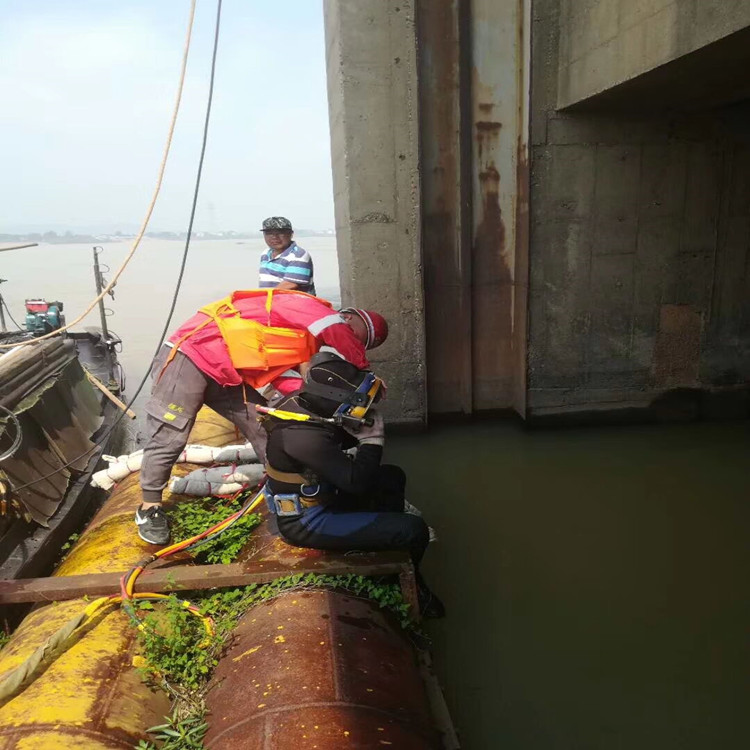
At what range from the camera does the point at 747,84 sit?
570 cm

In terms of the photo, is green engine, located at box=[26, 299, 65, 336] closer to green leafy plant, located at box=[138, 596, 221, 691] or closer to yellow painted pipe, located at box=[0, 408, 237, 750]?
yellow painted pipe, located at box=[0, 408, 237, 750]

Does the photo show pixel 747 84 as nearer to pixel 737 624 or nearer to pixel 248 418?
pixel 737 624

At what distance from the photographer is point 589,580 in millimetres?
4664

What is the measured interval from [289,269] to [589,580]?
149 inches

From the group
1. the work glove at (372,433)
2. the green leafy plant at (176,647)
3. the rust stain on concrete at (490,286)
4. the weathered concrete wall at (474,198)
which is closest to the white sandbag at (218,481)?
the green leafy plant at (176,647)

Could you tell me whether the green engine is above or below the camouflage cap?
below

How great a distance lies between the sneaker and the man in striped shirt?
8.30 feet

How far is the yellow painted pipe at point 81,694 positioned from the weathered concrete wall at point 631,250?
586cm

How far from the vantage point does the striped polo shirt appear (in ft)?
18.3

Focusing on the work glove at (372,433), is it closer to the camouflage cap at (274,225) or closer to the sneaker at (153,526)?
the sneaker at (153,526)

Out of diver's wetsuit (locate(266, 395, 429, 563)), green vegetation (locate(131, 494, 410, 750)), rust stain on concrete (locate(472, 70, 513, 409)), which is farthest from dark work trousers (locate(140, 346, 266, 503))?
rust stain on concrete (locate(472, 70, 513, 409))

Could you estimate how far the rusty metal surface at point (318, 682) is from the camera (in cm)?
217

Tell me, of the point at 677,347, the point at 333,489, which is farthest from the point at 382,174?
the point at 333,489

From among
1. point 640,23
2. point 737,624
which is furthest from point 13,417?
point 640,23
